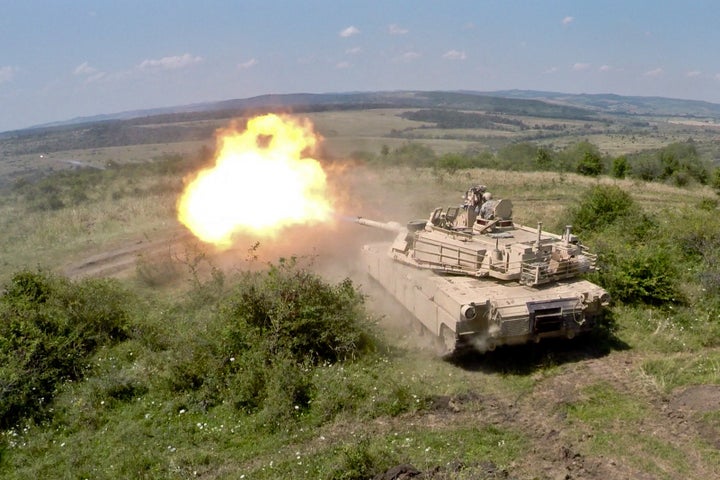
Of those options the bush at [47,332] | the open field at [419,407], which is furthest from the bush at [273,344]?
the bush at [47,332]

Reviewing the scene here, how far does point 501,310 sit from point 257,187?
1034 centimetres

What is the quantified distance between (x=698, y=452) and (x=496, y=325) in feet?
12.1

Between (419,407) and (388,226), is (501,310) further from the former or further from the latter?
(388,226)

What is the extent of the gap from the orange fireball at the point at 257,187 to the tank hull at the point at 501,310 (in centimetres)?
799

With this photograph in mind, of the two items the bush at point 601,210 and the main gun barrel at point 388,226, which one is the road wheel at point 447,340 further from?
the bush at point 601,210

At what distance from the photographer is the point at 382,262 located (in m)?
15.1

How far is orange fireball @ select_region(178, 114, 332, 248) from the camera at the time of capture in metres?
18.8

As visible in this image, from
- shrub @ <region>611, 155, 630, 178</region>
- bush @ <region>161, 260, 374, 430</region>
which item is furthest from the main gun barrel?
shrub @ <region>611, 155, 630, 178</region>

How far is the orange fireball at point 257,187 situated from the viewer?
18781mm

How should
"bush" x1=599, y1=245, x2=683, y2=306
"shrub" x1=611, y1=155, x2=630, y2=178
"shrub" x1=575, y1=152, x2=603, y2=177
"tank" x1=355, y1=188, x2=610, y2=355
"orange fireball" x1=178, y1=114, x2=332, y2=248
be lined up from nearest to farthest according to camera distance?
"tank" x1=355, y1=188, x2=610, y2=355 < "bush" x1=599, y1=245, x2=683, y2=306 < "orange fireball" x1=178, y1=114, x2=332, y2=248 < "shrub" x1=611, y1=155, x2=630, y2=178 < "shrub" x1=575, y1=152, x2=603, y2=177

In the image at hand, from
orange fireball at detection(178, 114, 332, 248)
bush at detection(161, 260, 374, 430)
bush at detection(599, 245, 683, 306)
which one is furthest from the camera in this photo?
orange fireball at detection(178, 114, 332, 248)

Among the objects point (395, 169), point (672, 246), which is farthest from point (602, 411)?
point (395, 169)

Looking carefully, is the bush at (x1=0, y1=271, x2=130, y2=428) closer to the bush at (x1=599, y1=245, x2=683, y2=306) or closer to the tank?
the tank

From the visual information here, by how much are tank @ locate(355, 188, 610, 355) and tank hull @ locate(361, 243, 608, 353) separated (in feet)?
0.06
